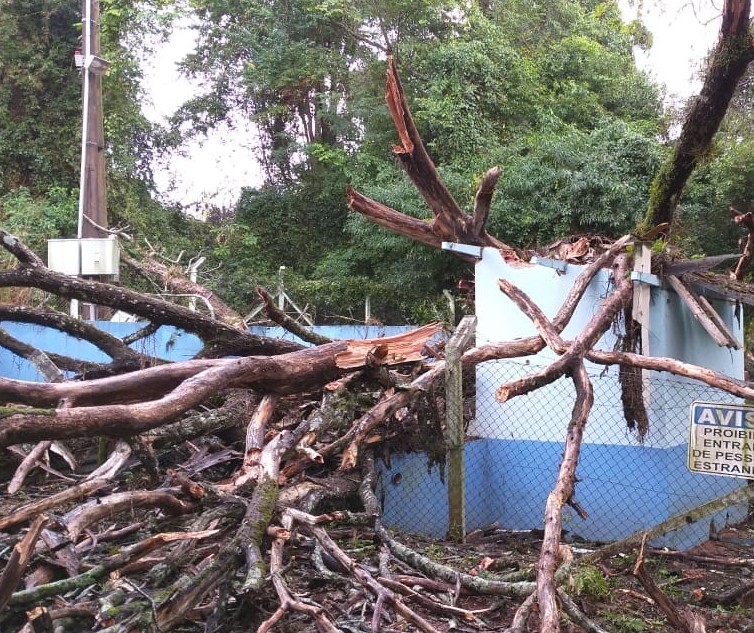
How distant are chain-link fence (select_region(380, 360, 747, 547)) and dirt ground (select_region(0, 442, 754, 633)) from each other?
1.56 feet

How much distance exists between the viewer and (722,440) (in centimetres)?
375

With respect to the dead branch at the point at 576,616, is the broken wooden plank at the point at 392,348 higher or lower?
higher

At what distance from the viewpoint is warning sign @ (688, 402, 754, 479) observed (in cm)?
370

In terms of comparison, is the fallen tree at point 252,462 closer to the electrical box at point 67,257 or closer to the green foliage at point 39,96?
the electrical box at point 67,257

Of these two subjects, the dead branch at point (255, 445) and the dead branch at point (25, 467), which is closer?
the dead branch at point (255, 445)

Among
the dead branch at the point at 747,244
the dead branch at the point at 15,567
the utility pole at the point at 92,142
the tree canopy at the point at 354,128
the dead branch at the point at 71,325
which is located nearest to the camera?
the dead branch at the point at 15,567

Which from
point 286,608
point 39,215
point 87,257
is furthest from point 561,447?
point 39,215

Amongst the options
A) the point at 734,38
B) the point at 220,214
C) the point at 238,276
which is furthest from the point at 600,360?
the point at 220,214

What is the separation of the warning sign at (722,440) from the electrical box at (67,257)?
288 inches

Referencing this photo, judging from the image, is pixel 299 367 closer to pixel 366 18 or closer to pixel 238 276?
pixel 238 276

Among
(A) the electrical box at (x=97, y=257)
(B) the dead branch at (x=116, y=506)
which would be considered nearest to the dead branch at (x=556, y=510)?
(B) the dead branch at (x=116, y=506)

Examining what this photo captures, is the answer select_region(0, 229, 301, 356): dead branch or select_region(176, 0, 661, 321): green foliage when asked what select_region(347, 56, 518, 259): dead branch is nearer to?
select_region(0, 229, 301, 356): dead branch

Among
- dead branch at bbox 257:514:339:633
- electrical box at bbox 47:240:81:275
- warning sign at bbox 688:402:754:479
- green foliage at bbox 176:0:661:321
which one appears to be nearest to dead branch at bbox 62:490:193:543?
dead branch at bbox 257:514:339:633

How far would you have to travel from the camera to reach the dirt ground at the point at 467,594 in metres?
3.49
